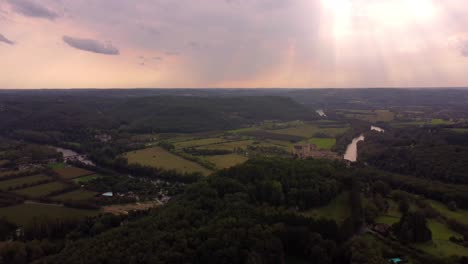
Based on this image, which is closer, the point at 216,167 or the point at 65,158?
the point at 216,167

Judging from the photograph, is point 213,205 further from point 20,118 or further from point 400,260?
point 20,118

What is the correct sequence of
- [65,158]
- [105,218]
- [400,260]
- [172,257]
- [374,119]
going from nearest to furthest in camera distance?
[172,257] < [400,260] < [105,218] < [65,158] < [374,119]

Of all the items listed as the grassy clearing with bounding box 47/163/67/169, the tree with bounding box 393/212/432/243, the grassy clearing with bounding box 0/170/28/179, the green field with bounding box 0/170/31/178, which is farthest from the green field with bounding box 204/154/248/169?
the green field with bounding box 0/170/31/178

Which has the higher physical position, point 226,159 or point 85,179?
point 226,159

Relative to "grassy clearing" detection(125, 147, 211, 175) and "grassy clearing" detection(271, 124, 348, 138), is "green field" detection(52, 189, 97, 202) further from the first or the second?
"grassy clearing" detection(271, 124, 348, 138)

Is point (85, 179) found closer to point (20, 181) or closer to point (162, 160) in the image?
point (20, 181)

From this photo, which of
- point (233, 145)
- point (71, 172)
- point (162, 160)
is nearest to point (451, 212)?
point (162, 160)

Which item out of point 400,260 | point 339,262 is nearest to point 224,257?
point 339,262

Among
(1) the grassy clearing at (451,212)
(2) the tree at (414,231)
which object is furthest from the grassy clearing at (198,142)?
(2) the tree at (414,231)
